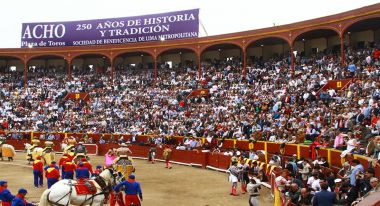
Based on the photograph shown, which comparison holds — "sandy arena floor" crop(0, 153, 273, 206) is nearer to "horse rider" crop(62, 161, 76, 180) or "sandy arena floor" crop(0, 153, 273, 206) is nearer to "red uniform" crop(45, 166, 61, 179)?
"red uniform" crop(45, 166, 61, 179)

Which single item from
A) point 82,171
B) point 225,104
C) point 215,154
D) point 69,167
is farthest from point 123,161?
point 225,104

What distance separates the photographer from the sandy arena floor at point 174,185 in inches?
603

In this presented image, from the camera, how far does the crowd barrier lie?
1565cm

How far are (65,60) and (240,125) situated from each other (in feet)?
88.0

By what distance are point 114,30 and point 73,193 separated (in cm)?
3537

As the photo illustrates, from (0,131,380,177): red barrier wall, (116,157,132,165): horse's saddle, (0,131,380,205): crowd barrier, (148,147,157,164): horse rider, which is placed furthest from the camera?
(148,147,157,164): horse rider

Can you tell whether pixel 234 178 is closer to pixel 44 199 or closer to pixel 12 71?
pixel 44 199

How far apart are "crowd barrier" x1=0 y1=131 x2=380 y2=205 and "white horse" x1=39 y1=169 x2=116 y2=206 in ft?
15.4

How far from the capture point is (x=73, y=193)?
35.8ft

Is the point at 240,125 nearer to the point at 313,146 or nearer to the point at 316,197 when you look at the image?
the point at 313,146

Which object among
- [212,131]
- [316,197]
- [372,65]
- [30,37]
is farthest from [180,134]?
[30,37]

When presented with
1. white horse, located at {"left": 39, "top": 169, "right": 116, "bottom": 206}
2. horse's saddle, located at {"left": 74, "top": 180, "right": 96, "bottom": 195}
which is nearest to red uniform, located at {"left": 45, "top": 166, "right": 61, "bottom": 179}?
white horse, located at {"left": 39, "top": 169, "right": 116, "bottom": 206}

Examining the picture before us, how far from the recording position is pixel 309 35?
3344 centimetres

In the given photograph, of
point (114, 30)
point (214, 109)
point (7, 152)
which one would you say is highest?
point (114, 30)
